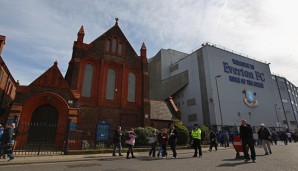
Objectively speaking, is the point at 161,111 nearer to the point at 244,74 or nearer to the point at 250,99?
the point at 250,99

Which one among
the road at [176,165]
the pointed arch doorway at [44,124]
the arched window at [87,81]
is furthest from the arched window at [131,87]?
the road at [176,165]

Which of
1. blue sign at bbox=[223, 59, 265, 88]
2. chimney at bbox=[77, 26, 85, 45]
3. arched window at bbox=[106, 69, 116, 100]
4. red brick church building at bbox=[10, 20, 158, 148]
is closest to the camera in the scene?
red brick church building at bbox=[10, 20, 158, 148]

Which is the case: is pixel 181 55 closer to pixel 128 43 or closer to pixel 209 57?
pixel 209 57

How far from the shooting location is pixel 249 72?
47.2 m

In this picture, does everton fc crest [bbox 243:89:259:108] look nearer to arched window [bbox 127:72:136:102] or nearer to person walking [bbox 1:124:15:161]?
arched window [bbox 127:72:136:102]

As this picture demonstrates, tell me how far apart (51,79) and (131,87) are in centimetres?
947

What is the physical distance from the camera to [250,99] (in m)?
44.0

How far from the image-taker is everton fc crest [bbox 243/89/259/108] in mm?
43062

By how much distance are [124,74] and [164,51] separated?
29041 mm

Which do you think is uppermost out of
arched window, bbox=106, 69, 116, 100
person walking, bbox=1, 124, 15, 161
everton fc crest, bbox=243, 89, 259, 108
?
everton fc crest, bbox=243, 89, 259, 108

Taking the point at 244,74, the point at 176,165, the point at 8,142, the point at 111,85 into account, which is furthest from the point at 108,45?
the point at 244,74

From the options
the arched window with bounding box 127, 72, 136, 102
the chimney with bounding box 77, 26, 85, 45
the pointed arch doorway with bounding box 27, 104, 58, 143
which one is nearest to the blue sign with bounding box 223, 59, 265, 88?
the arched window with bounding box 127, 72, 136, 102

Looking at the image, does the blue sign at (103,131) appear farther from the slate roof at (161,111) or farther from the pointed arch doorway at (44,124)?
the slate roof at (161,111)

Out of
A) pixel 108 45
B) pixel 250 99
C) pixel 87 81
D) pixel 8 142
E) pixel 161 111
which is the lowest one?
pixel 8 142
